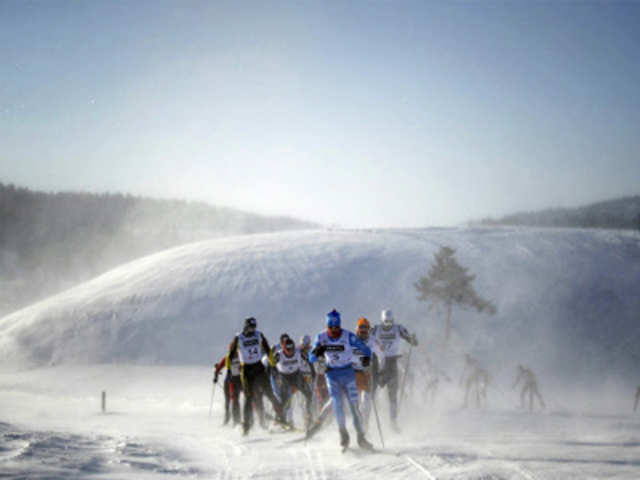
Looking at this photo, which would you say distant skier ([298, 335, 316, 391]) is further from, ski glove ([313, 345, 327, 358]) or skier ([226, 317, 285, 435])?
ski glove ([313, 345, 327, 358])

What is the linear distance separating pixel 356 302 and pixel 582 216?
93.9 metres

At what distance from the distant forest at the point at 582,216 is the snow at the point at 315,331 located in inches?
2162

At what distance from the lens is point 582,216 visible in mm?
114562

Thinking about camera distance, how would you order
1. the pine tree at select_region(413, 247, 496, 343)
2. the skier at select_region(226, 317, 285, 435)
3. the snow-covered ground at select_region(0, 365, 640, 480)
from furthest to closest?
1. the pine tree at select_region(413, 247, 496, 343)
2. the skier at select_region(226, 317, 285, 435)
3. the snow-covered ground at select_region(0, 365, 640, 480)

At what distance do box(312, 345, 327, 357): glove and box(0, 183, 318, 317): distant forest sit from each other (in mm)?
87065

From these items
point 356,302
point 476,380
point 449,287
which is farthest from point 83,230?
point 476,380

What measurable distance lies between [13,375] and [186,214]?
4345 inches

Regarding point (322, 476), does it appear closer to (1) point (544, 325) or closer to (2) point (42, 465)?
(2) point (42, 465)

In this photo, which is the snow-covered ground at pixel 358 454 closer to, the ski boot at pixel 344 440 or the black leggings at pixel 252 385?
the ski boot at pixel 344 440

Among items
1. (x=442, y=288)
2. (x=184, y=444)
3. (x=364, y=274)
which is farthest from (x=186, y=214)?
(x=184, y=444)

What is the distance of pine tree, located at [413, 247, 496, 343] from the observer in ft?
116

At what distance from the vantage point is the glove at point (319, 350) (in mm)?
9414

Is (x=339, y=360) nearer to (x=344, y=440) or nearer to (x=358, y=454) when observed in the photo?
(x=344, y=440)

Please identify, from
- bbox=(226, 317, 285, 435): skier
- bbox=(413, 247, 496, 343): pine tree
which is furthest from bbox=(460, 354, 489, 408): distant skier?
bbox=(413, 247, 496, 343): pine tree
